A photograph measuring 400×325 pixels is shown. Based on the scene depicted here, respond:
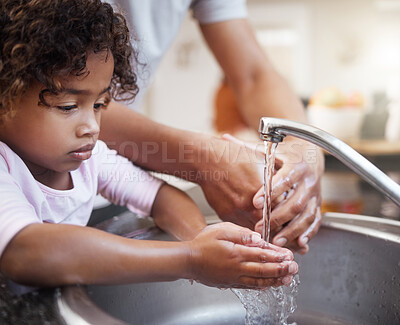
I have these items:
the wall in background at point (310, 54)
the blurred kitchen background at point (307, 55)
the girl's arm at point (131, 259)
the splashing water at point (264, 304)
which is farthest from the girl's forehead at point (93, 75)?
the wall in background at point (310, 54)

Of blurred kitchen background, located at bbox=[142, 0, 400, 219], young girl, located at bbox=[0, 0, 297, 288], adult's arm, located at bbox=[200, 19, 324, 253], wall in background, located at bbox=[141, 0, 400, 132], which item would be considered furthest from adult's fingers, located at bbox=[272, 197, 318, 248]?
wall in background, located at bbox=[141, 0, 400, 132]

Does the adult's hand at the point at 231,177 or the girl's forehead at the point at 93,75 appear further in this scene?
the adult's hand at the point at 231,177

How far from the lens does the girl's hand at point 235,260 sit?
380 millimetres

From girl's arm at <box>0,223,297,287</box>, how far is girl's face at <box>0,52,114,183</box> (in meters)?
0.09

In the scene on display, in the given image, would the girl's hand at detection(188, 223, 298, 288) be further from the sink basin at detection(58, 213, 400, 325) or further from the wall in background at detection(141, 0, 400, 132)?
the wall in background at detection(141, 0, 400, 132)

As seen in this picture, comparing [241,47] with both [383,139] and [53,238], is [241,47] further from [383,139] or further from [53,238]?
[383,139]

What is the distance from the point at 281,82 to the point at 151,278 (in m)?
0.64

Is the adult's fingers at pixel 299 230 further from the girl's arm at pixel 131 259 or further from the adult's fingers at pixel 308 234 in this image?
the girl's arm at pixel 131 259

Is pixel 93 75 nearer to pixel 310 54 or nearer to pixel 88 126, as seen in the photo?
pixel 88 126

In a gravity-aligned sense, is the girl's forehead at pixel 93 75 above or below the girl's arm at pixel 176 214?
above

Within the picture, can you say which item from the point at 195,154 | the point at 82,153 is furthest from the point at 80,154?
the point at 195,154

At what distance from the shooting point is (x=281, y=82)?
936 millimetres

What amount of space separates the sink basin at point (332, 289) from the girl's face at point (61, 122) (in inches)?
6.3

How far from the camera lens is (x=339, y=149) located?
405 mm
